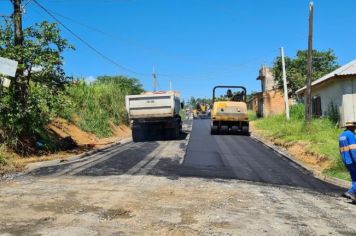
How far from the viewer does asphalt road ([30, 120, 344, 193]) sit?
14797 millimetres

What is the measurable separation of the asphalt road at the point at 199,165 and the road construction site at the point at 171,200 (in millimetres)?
31

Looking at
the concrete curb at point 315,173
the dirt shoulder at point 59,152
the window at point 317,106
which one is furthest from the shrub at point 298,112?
the concrete curb at point 315,173

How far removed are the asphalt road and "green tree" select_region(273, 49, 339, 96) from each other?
3411 cm

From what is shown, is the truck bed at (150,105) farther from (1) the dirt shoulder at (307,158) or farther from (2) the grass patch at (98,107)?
(1) the dirt shoulder at (307,158)

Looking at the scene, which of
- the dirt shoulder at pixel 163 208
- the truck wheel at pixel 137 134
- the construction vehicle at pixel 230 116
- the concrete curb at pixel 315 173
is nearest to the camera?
the dirt shoulder at pixel 163 208

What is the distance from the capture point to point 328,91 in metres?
31.8

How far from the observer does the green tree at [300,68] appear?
56.1 meters

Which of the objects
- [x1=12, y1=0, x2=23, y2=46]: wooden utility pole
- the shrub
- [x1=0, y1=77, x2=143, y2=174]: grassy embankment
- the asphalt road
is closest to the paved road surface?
the asphalt road

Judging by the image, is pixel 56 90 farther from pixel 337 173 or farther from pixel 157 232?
pixel 157 232

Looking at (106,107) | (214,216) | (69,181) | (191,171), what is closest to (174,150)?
(191,171)

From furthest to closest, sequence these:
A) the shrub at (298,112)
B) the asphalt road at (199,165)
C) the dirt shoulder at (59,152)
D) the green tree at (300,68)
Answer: the green tree at (300,68), the shrub at (298,112), the dirt shoulder at (59,152), the asphalt road at (199,165)

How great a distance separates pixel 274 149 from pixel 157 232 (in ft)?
53.5

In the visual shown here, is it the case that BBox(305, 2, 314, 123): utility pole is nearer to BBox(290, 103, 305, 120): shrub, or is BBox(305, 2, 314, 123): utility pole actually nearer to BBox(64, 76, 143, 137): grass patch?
BBox(290, 103, 305, 120): shrub

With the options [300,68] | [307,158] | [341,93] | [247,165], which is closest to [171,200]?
[247,165]
